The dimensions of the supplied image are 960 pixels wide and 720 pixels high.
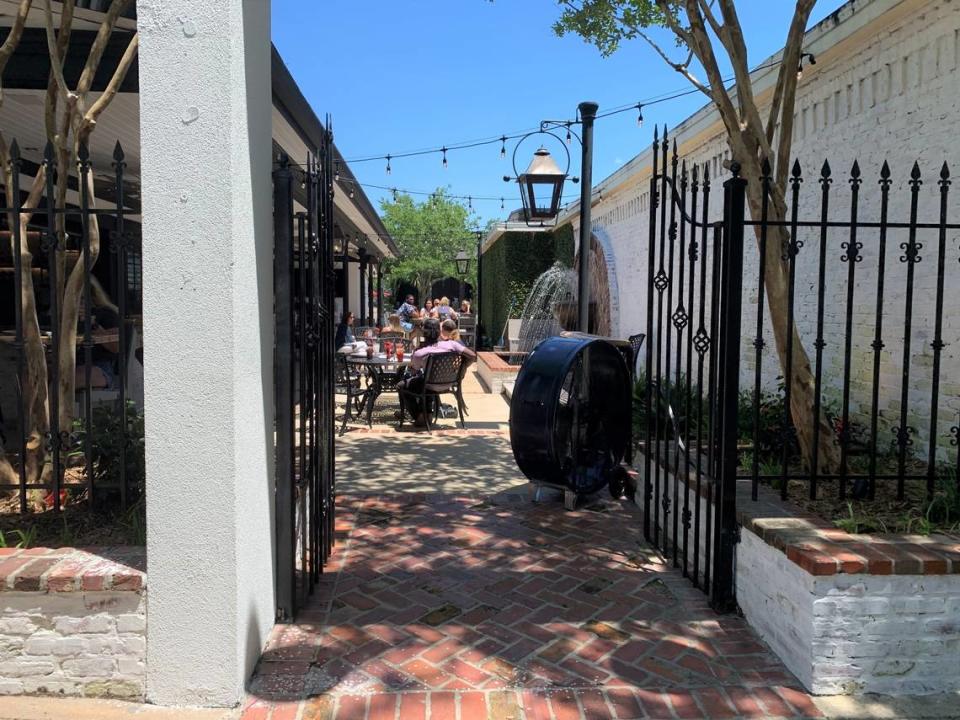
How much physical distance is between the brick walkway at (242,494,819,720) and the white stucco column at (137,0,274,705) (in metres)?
0.41

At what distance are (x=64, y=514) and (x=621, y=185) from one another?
886 cm

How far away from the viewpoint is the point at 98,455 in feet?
11.6

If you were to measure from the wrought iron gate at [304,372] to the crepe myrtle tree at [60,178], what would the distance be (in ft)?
3.07

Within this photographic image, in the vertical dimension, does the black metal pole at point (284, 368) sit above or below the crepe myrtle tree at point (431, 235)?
below

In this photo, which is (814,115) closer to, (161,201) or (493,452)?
(493,452)

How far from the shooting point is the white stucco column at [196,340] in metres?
2.57

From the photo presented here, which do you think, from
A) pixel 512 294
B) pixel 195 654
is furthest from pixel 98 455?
pixel 512 294

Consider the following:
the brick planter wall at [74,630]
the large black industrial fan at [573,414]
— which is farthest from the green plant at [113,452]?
the large black industrial fan at [573,414]

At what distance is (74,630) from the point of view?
8.98 ft

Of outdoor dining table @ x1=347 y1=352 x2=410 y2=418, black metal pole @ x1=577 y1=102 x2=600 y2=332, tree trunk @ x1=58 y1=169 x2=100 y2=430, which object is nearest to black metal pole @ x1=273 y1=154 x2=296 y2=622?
tree trunk @ x1=58 y1=169 x2=100 y2=430

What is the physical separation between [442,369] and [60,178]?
201 inches

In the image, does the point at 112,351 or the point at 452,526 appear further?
the point at 112,351

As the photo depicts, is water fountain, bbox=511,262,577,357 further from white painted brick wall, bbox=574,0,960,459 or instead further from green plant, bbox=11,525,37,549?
green plant, bbox=11,525,37,549

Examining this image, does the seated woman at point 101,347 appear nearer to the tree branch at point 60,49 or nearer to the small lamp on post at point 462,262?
the tree branch at point 60,49
